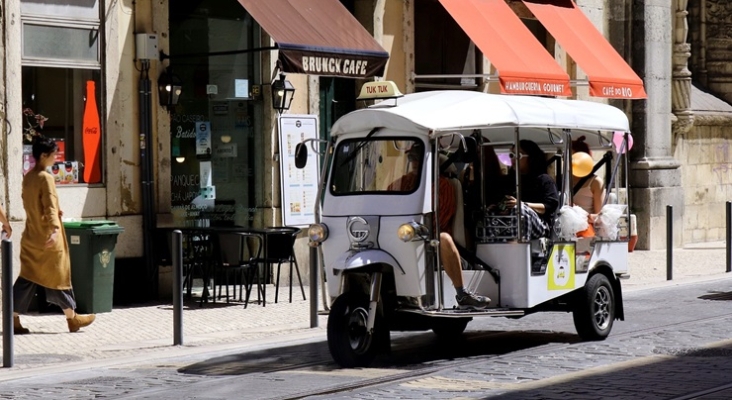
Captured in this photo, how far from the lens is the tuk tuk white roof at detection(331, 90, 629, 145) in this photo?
1204cm

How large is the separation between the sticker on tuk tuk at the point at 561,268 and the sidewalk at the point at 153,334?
246cm

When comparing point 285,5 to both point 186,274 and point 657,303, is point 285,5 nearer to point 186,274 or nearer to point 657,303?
point 186,274

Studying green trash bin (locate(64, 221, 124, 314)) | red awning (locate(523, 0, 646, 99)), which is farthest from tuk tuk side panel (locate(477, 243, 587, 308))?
red awning (locate(523, 0, 646, 99))

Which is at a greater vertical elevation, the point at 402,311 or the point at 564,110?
the point at 564,110

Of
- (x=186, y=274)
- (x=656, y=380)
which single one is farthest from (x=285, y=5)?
(x=656, y=380)

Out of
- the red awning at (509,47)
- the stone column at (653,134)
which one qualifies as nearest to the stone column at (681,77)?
the stone column at (653,134)

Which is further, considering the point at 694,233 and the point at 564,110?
the point at 694,233

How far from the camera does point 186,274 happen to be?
17.2 meters

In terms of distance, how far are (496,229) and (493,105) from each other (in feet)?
3.54

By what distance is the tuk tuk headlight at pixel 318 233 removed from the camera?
481 inches

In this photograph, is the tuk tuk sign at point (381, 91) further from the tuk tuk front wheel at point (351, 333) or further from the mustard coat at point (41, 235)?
the mustard coat at point (41, 235)

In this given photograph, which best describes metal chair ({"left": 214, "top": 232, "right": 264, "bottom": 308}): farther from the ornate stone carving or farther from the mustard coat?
the ornate stone carving

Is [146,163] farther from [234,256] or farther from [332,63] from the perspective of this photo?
[332,63]

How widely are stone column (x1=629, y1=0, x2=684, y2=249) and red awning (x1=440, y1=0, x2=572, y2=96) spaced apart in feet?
13.7
